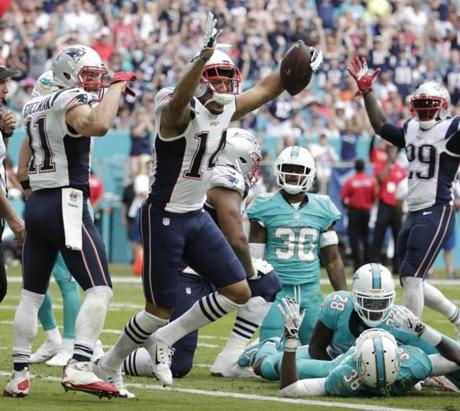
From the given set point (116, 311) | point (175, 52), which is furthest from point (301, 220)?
point (175, 52)

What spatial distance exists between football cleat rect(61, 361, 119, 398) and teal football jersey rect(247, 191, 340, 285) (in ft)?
6.72

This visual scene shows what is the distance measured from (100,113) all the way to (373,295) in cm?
171

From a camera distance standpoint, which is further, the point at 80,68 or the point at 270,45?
the point at 270,45

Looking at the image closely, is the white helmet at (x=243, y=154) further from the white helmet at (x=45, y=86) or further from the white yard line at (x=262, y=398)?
the white yard line at (x=262, y=398)

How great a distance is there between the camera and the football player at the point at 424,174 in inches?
363

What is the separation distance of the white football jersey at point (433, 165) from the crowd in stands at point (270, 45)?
29.5ft

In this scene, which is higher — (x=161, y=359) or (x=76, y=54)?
(x=76, y=54)

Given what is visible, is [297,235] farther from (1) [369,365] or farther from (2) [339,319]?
(1) [369,365]

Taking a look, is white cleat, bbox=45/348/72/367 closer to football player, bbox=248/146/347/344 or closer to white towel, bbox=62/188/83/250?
football player, bbox=248/146/347/344

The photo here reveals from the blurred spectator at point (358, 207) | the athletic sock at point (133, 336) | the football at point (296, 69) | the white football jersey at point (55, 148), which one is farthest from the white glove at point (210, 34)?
the blurred spectator at point (358, 207)

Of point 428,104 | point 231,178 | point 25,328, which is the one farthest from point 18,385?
point 428,104

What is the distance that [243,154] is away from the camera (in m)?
8.46

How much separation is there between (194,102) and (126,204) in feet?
39.7

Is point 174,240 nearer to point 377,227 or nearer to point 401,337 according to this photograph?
point 401,337
